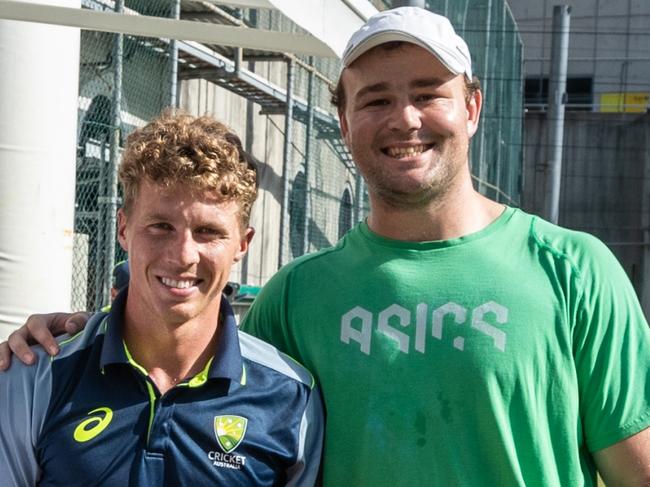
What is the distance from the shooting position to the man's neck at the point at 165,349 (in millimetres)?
2395

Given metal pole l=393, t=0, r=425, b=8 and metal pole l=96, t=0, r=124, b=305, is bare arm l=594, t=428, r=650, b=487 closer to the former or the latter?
metal pole l=393, t=0, r=425, b=8

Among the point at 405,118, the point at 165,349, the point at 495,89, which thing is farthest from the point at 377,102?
the point at 495,89

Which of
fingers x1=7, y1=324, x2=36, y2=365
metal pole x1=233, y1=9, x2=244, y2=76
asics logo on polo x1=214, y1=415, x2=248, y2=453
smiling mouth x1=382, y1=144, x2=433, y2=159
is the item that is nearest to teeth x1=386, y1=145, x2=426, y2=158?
smiling mouth x1=382, y1=144, x2=433, y2=159

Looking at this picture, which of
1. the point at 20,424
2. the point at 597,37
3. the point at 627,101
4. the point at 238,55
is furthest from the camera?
the point at 597,37

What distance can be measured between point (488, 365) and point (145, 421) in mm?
814

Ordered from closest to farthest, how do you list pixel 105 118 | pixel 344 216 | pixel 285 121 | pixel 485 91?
pixel 105 118, pixel 285 121, pixel 485 91, pixel 344 216

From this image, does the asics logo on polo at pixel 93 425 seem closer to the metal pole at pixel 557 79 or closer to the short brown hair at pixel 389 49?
the short brown hair at pixel 389 49

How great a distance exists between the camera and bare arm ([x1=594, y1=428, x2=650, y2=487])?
92.8 inches

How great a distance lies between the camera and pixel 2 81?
3678 mm

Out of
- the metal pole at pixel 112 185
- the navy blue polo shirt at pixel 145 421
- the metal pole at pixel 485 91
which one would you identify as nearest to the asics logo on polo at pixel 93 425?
the navy blue polo shirt at pixel 145 421

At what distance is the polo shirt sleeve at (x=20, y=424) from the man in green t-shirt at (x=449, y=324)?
9 cm

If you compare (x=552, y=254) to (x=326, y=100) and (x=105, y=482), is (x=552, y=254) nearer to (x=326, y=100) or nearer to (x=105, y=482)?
(x=105, y=482)

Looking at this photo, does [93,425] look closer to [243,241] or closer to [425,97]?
[243,241]

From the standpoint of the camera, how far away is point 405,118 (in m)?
2.49
